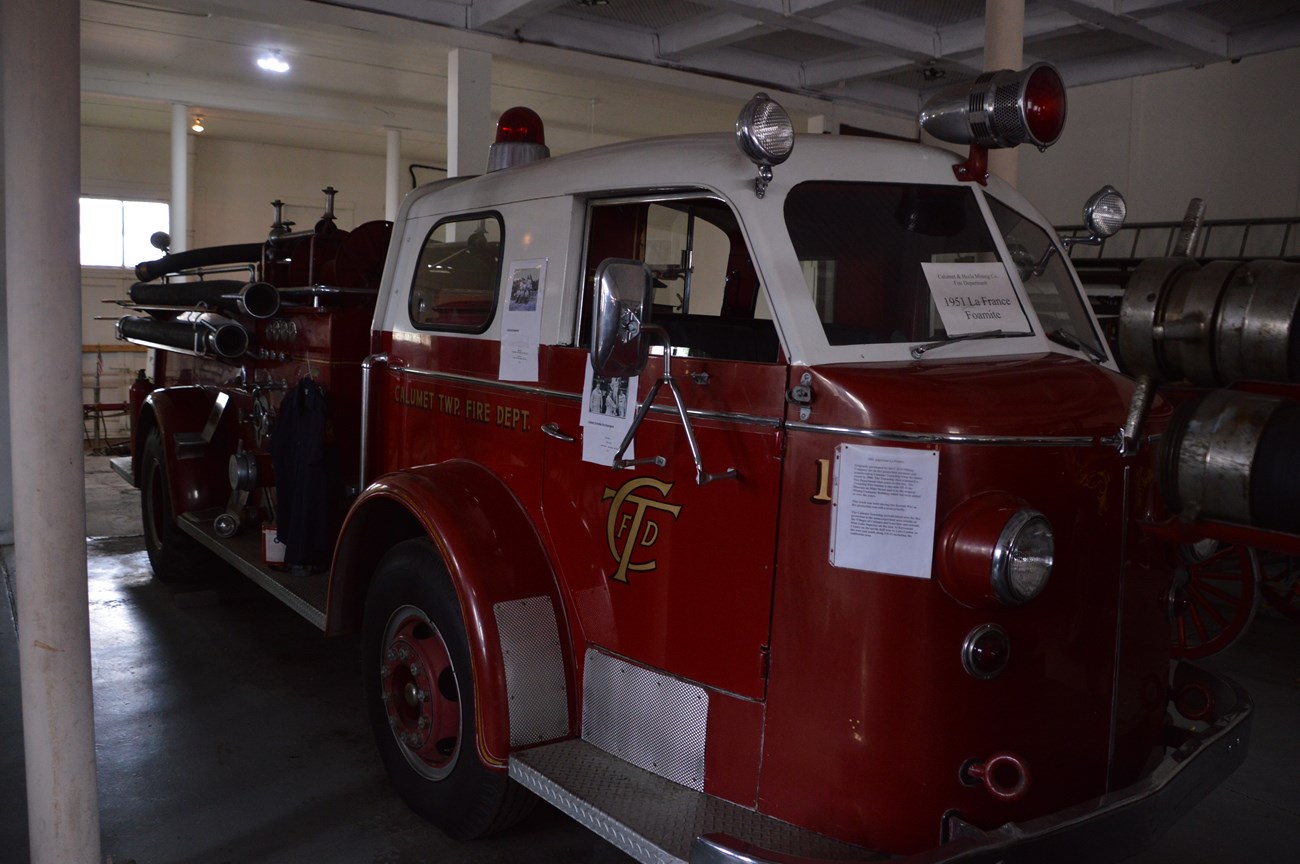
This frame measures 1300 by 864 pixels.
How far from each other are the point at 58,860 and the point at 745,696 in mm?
1889

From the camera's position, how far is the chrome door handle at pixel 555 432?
3074mm

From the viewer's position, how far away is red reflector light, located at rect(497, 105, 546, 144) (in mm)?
4148

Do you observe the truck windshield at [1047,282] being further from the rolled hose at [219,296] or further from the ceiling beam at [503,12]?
the ceiling beam at [503,12]

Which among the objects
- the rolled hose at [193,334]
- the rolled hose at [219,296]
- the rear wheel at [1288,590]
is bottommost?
the rear wheel at [1288,590]

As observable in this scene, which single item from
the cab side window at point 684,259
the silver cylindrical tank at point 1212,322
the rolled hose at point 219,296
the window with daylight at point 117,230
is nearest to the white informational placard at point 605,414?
the cab side window at point 684,259

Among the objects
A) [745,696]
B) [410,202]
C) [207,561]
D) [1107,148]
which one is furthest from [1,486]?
[1107,148]

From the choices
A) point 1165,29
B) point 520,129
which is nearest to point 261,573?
point 520,129

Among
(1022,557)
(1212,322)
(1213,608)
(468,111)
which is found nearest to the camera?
(1022,557)

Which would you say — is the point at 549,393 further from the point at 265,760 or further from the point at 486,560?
the point at 265,760

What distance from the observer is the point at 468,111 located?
28.9 ft

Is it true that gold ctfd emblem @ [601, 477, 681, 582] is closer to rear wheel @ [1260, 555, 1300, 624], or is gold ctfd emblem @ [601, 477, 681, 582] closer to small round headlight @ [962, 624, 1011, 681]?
small round headlight @ [962, 624, 1011, 681]

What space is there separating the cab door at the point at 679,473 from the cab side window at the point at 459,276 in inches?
20.9

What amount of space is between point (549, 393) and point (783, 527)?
97cm

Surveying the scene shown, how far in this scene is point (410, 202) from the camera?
4.23 meters
